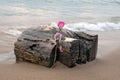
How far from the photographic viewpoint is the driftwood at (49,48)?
470 cm

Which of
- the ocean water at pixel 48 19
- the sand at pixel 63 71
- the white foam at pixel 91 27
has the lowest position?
the sand at pixel 63 71

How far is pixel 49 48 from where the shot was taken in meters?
4.68

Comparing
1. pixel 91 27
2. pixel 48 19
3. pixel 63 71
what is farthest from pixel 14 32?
pixel 63 71

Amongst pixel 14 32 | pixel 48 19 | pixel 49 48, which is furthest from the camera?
pixel 48 19

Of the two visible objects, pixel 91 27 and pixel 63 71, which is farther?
pixel 91 27

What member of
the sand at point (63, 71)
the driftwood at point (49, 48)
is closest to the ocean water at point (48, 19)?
Result: the driftwood at point (49, 48)

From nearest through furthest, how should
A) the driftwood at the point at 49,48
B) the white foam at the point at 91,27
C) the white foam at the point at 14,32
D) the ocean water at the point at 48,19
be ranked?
the driftwood at the point at 49,48, the white foam at the point at 14,32, the white foam at the point at 91,27, the ocean water at the point at 48,19

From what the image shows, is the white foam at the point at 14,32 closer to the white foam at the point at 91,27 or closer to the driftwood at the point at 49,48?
the white foam at the point at 91,27

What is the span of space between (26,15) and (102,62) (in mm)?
6983

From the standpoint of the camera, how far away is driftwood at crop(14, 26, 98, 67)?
15.4ft

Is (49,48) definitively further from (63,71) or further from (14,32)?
(14,32)

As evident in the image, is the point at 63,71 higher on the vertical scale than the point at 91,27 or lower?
lower

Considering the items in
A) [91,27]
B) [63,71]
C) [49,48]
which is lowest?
[63,71]

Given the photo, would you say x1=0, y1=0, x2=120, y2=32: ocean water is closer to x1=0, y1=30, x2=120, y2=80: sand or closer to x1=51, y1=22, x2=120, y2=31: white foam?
x1=51, y1=22, x2=120, y2=31: white foam
